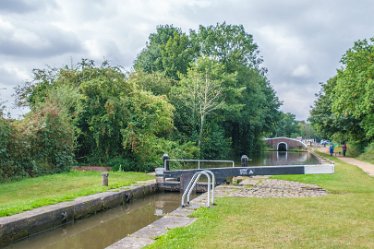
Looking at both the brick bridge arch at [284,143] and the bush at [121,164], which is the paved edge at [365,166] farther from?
the brick bridge arch at [284,143]

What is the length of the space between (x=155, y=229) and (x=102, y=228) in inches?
118

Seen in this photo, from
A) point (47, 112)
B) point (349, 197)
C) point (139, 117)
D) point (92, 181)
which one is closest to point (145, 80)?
point (139, 117)

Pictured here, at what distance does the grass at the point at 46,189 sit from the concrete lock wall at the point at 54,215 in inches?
11.8

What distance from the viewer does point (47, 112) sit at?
49.4 feet

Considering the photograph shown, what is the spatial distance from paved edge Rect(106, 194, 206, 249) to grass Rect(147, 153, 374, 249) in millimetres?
201

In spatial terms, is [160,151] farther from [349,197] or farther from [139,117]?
[349,197]

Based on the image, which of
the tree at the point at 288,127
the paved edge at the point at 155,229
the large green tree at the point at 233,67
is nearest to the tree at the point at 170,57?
the large green tree at the point at 233,67

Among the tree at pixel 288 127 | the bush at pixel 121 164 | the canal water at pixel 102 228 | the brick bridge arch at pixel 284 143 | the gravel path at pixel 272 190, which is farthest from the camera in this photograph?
the tree at pixel 288 127

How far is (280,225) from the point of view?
6238 mm

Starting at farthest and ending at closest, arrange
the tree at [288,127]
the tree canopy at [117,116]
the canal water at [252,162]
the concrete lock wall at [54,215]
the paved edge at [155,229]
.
→ the tree at [288,127], the canal water at [252,162], the tree canopy at [117,116], the concrete lock wall at [54,215], the paved edge at [155,229]

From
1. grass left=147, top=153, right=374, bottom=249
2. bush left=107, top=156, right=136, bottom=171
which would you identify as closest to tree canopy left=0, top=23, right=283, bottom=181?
bush left=107, top=156, right=136, bottom=171

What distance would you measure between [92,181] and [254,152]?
32565mm

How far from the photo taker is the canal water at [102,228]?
7344mm

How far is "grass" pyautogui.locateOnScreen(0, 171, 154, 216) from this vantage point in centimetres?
836
